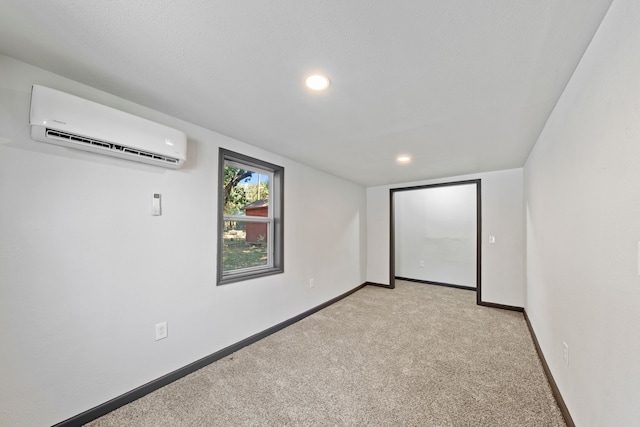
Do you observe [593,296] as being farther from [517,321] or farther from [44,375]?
[44,375]

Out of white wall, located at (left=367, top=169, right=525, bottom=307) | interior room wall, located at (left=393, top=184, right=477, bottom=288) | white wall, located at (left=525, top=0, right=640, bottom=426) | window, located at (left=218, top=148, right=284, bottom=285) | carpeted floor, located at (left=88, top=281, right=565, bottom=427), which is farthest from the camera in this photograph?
interior room wall, located at (left=393, top=184, right=477, bottom=288)

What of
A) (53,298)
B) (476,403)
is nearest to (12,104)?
(53,298)

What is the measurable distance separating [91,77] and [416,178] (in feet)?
14.0

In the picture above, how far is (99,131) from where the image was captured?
5.08ft

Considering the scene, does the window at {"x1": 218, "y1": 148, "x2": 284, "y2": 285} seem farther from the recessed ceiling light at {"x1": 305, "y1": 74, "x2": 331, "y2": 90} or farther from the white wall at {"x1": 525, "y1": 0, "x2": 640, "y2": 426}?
the white wall at {"x1": 525, "y1": 0, "x2": 640, "y2": 426}

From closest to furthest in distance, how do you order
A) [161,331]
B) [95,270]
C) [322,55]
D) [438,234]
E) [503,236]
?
[322,55] → [95,270] → [161,331] → [503,236] → [438,234]

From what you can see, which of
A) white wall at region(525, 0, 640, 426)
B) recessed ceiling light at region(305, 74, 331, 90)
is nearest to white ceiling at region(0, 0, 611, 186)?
recessed ceiling light at region(305, 74, 331, 90)

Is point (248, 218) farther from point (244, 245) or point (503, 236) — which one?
point (503, 236)

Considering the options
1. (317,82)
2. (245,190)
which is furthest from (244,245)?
(317,82)

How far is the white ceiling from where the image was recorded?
1056 millimetres

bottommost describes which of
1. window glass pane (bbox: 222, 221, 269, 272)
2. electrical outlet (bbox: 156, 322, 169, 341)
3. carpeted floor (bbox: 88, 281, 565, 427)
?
carpeted floor (bbox: 88, 281, 565, 427)

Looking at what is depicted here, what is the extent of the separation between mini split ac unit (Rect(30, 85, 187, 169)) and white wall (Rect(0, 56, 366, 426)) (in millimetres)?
141

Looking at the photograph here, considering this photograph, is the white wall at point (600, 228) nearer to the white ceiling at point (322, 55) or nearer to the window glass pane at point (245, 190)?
the white ceiling at point (322, 55)

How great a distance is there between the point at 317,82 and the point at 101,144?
1.44 metres
